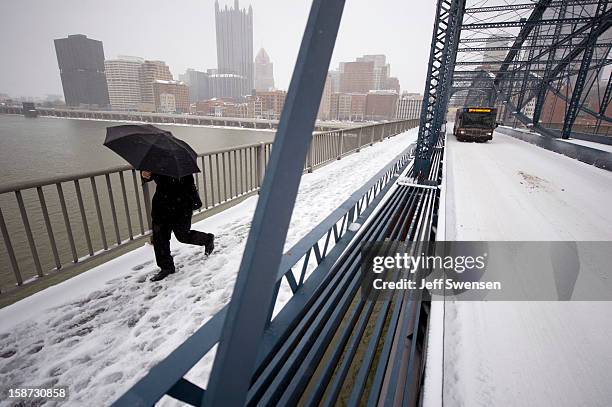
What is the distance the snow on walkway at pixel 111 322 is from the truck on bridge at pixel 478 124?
20.6 meters

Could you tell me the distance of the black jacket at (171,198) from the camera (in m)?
3.41

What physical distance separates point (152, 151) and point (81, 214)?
1.59m

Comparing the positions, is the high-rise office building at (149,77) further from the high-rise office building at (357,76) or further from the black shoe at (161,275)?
the black shoe at (161,275)

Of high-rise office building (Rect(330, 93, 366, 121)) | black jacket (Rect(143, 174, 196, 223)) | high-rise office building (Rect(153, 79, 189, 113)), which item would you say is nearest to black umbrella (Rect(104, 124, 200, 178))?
black jacket (Rect(143, 174, 196, 223))

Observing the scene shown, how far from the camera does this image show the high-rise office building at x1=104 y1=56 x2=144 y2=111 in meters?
128

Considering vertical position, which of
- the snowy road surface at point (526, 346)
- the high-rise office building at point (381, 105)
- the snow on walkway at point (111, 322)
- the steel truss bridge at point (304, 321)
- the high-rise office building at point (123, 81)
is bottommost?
the snow on walkway at point (111, 322)

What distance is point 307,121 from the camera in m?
0.97

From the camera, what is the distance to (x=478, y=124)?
19.5 meters

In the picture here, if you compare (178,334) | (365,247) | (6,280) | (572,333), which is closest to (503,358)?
(572,333)

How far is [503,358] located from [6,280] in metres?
6.39

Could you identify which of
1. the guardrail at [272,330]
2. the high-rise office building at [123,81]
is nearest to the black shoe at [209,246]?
the guardrail at [272,330]

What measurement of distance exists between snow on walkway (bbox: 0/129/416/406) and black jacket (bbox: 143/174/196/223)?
840 mm

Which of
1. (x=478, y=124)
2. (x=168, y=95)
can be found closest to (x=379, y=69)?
(x=168, y=95)

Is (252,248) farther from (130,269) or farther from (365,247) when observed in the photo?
(130,269)
